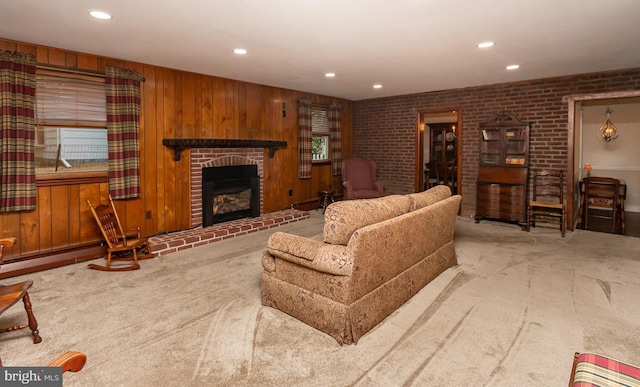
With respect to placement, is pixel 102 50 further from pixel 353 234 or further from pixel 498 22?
pixel 498 22

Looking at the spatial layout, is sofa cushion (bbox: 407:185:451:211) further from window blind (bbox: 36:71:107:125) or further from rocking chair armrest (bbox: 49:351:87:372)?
window blind (bbox: 36:71:107:125)

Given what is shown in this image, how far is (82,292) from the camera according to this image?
3.10 metres

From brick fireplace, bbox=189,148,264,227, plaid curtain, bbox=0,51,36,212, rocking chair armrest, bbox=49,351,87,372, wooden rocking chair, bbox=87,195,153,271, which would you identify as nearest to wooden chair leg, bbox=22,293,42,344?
wooden rocking chair, bbox=87,195,153,271

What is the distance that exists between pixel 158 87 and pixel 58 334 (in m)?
3.22

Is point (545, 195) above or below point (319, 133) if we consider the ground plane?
below

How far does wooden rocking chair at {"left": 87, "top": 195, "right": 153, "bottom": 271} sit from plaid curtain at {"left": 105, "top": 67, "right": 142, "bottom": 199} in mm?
321

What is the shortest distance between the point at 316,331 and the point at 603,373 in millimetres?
1550

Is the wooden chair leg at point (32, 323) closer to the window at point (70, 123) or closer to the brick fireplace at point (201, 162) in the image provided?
the window at point (70, 123)

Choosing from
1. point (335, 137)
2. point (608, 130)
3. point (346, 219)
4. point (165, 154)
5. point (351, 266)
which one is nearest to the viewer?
point (351, 266)

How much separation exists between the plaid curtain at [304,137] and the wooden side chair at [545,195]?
370 centimetres

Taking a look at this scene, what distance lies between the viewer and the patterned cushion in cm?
136

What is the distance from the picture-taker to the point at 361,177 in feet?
22.2

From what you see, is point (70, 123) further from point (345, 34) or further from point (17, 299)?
point (345, 34)

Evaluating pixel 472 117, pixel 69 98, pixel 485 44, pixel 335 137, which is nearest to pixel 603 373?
pixel 485 44
